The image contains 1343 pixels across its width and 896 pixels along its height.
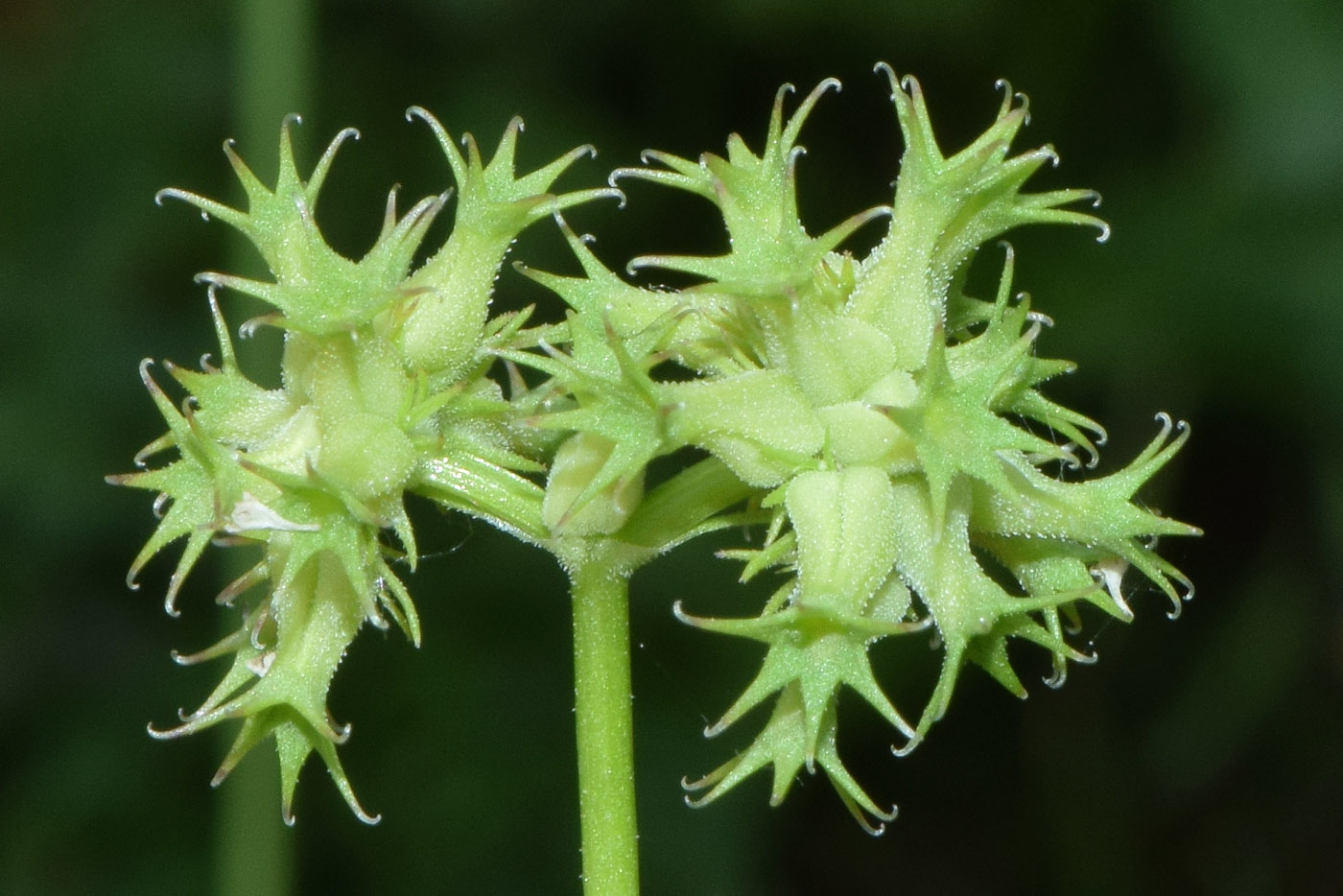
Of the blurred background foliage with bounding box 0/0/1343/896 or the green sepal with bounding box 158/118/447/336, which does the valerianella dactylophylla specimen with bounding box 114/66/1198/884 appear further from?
the blurred background foliage with bounding box 0/0/1343/896

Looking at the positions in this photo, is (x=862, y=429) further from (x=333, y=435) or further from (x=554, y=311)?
(x=554, y=311)

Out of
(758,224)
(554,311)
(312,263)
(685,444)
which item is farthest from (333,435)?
(554,311)

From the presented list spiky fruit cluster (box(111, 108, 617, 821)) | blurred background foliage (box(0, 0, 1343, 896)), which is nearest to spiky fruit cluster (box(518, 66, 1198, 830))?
spiky fruit cluster (box(111, 108, 617, 821))

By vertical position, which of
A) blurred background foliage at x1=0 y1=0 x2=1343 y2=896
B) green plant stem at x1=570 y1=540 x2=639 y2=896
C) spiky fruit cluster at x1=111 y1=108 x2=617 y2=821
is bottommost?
green plant stem at x1=570 y1=540 x2=639 y2=896

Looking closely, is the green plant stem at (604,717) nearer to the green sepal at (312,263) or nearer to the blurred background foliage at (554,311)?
the green sepal at (312,263)

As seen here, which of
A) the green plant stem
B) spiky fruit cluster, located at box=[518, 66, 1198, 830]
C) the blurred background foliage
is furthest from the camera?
the blurred background foliage

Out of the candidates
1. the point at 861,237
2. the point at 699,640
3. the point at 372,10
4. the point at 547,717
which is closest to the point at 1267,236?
the point at 861,237

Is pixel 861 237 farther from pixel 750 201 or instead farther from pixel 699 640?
pixel 750 201
